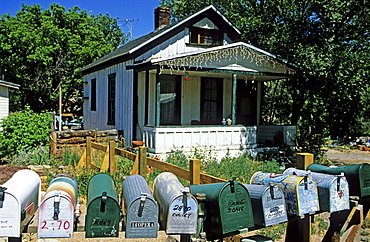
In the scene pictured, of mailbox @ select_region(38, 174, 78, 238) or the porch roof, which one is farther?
the porch roof

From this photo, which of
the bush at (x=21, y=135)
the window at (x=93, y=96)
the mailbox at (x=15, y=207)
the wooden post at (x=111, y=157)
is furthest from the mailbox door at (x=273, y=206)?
the window at (x=93, y=96)

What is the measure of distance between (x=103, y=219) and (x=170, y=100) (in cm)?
1122

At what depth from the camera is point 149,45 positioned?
1317 centimetres

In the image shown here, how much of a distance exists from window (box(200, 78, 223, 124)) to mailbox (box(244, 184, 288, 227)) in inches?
452

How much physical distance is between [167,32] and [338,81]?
20.3ft

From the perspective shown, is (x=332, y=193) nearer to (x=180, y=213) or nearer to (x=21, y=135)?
(x=180, y=213)

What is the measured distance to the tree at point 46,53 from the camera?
80.7 feet

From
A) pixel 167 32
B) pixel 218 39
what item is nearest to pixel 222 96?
pixel 218 39

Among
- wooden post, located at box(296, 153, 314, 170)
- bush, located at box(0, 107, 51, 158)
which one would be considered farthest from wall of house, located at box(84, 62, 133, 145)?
wooden post, located at box(296, 153, 314, 170)

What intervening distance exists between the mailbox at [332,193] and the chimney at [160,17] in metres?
14.2

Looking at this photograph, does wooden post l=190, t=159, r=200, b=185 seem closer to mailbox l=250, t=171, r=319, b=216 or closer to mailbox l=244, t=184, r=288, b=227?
mailbox l=250, t=171, r=319, b=216

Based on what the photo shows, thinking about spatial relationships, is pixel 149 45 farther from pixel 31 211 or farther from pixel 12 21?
pixel 12 21

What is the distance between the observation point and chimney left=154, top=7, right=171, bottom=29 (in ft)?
54.3

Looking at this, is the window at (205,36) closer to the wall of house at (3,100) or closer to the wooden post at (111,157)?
the wooden post at (111,157)
